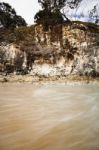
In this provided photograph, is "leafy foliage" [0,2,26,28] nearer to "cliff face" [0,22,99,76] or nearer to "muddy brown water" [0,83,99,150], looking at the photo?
"cliff face" [0,22,99,76]

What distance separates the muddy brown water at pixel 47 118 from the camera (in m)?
2.69

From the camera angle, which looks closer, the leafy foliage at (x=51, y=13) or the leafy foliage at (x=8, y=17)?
the leafy foliage at (x=8, y=17)

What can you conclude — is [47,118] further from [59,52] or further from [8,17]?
[8,17]

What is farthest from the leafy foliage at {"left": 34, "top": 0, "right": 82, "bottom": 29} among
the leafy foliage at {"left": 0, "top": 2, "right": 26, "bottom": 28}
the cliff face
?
the leafy foliage at {"left": 0, "top": 2, "right": 26, "bottom": 28}

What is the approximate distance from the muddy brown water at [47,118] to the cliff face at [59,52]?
0.17 m

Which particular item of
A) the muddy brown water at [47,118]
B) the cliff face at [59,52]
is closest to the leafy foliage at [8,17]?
the cliff face at [59,52]

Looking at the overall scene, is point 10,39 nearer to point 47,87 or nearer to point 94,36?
point 47,87

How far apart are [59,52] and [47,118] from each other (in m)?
0.66

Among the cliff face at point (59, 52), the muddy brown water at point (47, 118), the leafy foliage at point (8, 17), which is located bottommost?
the muddy brown water at point (47, 118)

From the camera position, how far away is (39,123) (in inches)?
109

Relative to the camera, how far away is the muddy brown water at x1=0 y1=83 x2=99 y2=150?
2.69 m

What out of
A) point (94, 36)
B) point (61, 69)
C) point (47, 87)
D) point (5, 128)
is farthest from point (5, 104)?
point (94, 36)

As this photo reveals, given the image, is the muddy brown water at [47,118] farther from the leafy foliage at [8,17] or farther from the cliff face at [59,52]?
the leafy foliage at [8,17]

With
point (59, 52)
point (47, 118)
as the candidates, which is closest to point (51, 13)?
point (59, 52)
